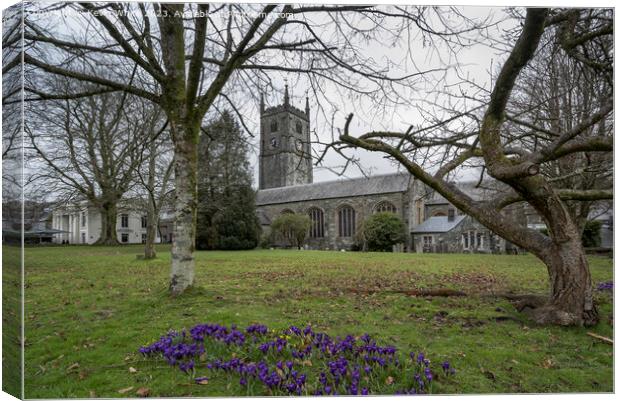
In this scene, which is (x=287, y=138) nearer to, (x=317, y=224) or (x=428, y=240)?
(x=428, y=240)

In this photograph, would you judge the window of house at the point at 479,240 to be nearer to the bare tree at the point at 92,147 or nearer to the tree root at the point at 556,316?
the tree root at the point at 556,316

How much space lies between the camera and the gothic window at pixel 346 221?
955 inches

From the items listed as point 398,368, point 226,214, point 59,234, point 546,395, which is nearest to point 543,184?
point 546,395

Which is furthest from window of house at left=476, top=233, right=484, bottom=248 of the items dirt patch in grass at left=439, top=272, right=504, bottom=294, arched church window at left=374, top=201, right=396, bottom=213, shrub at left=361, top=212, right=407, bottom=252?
dirt patch in grass at left=439, top=272, right=504, bottom=294

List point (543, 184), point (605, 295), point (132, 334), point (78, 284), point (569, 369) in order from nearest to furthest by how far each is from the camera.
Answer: point (569, 369) < point (132, 334) < point (543, 184) < point (605, 295) < point (78, 284)

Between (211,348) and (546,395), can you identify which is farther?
(211,348)

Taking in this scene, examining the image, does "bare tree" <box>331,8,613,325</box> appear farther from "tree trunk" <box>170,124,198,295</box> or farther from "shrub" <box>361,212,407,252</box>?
"shrub" <box>361,212,407,252</box>

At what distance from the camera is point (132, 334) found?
2740 mm

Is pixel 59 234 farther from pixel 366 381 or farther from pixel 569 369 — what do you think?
pixel 569 369

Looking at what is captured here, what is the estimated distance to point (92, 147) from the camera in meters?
4.78

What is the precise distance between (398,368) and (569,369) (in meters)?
1.13

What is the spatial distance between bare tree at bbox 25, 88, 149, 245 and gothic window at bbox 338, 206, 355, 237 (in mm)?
18977

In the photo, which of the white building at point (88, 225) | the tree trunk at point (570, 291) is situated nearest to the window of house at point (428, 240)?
the white building at point (88, 225)

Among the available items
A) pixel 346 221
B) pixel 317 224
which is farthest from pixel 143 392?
pixel 346 221
